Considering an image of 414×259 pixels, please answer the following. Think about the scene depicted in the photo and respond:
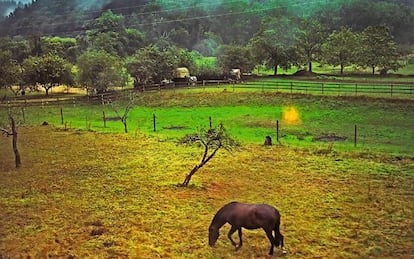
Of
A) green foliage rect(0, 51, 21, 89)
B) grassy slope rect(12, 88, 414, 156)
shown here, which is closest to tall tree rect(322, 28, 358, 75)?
grassy slope rect(12, 88, 414, 156)

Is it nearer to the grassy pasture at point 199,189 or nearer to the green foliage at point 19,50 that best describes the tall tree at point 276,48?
the green foliage at point 19,50

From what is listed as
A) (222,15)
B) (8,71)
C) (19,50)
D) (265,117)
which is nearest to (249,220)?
(265,117)

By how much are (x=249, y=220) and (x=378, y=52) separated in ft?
86.1

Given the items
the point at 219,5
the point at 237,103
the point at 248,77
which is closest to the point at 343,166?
the point at 237,103

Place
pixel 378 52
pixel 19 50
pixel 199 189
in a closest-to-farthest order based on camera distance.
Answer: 1. pixel 199 189
2. pixel 19 50
3. pixel 378 52

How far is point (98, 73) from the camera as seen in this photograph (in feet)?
90.3

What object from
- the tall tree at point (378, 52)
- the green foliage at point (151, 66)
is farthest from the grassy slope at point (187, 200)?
the tall tree at point (378, 52)

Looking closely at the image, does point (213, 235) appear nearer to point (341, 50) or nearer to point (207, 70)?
point (341, 50)

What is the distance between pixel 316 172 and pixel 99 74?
19612mm

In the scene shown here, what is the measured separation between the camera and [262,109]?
20656 mm

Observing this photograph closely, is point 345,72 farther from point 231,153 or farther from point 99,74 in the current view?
point 231,153

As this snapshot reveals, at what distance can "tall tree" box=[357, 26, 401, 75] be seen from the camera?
28891 millimetres

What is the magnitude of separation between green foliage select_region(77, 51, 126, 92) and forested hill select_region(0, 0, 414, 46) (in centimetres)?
550

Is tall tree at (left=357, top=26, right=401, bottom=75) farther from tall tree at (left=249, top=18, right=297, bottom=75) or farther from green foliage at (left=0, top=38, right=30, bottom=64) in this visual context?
green foliage at (left=0, top=38, right=30, bottom=64)
